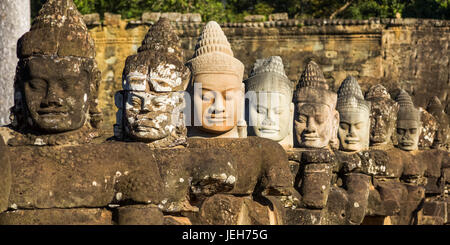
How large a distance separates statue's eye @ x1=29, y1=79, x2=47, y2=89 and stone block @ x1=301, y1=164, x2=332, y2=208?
12.5 feet

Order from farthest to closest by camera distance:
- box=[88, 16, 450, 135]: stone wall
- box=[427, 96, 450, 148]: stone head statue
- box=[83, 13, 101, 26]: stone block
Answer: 1. box=[88, 16, 450, 135]: stone wall
2. box=[83, 13, 101, 26]: stone block
3. box=[427, 96, 450, 148]: stone head statue

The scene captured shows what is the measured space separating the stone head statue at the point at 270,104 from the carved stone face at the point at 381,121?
7.81 ft

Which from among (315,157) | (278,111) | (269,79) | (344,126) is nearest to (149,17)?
(344,126)

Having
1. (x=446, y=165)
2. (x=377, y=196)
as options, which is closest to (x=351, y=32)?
(x=446, y=165)

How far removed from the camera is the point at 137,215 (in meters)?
4.84

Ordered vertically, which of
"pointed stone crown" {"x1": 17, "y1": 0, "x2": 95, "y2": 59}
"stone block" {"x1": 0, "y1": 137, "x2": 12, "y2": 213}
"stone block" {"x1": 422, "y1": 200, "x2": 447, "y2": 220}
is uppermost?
"pointed stone crown" {"x1": 17, "y1": 0, "x2": 95, "y2": 59}


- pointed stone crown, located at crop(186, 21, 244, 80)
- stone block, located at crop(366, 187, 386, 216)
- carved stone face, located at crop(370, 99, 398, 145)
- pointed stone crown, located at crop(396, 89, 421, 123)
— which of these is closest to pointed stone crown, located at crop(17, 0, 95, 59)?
pointed stone crown, located at crop(186, 21, 244, 80)

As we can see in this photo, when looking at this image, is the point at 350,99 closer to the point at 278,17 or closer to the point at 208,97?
the point at 208,97

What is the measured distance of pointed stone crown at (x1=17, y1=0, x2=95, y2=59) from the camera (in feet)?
15.9

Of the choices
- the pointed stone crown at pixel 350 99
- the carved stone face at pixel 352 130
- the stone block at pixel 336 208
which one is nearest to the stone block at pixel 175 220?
the stone block at pixel 336 208

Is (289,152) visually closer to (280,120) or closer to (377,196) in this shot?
(280,120)

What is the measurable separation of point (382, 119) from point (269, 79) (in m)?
2.85

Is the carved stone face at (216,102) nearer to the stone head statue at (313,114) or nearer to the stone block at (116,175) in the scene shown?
the stone block at (116,175)

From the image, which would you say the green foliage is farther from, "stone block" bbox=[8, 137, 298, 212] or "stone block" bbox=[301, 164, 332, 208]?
"stone block" bbox=[8, 137, 298, 212]
